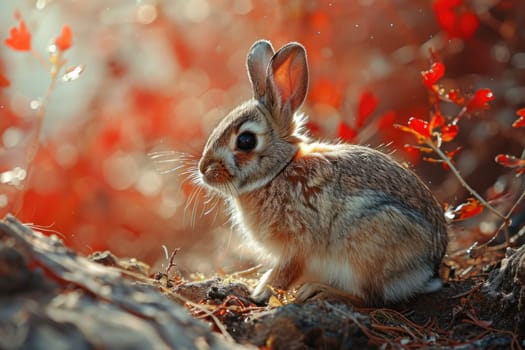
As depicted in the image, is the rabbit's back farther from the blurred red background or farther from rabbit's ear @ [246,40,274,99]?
the blurred red background

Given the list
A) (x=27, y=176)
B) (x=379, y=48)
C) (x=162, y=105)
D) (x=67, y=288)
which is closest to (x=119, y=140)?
(x=162, y=105)

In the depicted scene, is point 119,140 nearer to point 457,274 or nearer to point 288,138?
point 288,138

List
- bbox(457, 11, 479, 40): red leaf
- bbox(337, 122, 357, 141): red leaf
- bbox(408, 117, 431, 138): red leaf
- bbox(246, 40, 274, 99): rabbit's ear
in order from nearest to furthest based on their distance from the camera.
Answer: bbox(408, 117, 431, 138): red leaf
bbox(246, 40, 274, 99): rabbit's ear
bbox(337, 122, 357, 141): red leaf
bbox(457, 11, 479, 40): red leaf

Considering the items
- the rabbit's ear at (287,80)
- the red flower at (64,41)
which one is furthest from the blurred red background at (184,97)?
the red flower at (64,41)

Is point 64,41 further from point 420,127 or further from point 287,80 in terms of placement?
point 420,127

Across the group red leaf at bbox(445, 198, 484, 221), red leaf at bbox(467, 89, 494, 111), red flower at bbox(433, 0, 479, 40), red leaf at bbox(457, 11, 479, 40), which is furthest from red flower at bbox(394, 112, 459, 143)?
red leaf at bbox(457, 11, 479, 40)

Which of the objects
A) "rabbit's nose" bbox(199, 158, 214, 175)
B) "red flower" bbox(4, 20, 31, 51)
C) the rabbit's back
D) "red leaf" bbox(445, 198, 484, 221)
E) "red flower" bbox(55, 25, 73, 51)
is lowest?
"red leaf" bbox(445, 198, 484, 221)

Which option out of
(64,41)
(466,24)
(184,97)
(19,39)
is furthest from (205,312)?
(466,24)
